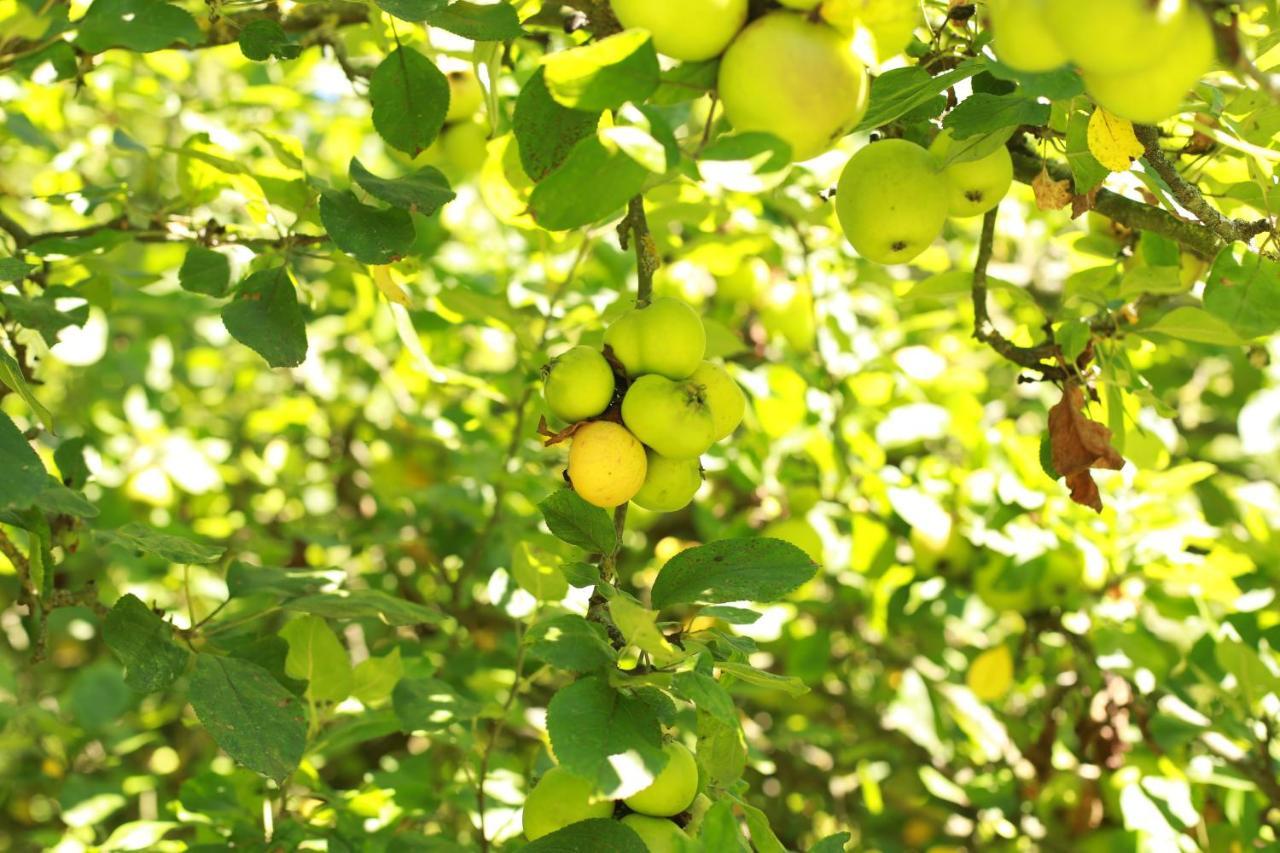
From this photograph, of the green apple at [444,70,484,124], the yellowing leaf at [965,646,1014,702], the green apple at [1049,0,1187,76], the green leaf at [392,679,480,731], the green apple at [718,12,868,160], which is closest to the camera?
the green apple at [1049,0,1187,76]

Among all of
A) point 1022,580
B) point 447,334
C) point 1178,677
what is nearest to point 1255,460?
point 1178,677

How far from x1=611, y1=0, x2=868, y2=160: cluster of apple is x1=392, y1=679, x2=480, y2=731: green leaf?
1.05 meters

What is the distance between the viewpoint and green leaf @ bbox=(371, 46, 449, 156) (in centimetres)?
143

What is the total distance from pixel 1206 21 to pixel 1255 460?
10.9 feet

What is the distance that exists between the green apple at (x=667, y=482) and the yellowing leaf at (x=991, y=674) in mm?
1595

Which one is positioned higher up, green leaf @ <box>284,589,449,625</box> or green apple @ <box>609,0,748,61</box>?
green apple @ <box>609,0,748,61</box>

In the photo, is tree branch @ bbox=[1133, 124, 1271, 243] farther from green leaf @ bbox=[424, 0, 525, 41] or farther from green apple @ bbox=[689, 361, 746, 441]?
green leaf @ bbox=[424, 0, 525, 41]

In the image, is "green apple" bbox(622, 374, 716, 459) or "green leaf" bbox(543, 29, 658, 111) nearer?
"green leaf" bbox(543, 29, 658, 111)

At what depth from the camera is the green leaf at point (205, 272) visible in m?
1.60

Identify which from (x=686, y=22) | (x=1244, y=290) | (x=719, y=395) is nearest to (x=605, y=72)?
(x=686, y=22)

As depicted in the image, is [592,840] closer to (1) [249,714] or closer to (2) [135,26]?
(1) [249,714]

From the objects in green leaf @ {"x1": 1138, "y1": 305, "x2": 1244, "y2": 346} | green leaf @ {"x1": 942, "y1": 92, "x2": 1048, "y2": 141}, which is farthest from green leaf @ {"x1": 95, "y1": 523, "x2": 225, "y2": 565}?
green leaf @ {"x1": 1138, "y1": 305, "x2": 1244, "y2": 346}

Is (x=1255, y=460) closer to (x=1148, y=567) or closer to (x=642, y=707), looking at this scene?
(x=1148, y=567)

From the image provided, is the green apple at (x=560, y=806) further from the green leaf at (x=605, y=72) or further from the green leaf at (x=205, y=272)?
the green leaf at (x=205, y=272)
